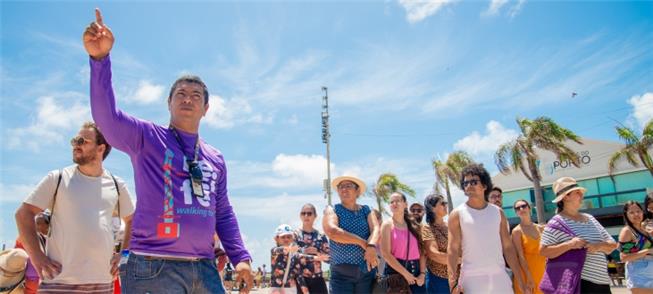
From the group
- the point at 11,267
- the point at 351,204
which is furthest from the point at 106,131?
the point at 351,204

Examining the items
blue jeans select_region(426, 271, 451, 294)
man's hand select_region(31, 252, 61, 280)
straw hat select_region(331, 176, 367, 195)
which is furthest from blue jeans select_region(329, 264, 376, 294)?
man's hand select_region(31, 252, 61, 280)

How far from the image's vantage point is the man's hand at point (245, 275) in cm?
285

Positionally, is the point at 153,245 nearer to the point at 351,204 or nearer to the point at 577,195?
the point at 351,204

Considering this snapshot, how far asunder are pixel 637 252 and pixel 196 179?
671cm

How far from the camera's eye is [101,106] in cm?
241

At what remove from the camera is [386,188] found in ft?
129

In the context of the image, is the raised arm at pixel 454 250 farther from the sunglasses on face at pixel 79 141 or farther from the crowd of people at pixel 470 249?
the sunglasses on face at pixel 79 141

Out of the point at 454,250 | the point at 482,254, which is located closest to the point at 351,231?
the point at 454,250

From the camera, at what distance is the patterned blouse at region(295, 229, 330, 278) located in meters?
7.81

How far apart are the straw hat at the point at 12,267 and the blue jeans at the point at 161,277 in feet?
10.2

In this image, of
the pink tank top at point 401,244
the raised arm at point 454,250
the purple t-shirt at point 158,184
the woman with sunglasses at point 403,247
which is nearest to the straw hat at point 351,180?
the woman with sunglasses at point 403,247

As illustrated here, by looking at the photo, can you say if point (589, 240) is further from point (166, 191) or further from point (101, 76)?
point (101, 76)

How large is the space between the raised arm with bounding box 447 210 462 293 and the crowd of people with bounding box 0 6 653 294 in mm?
12

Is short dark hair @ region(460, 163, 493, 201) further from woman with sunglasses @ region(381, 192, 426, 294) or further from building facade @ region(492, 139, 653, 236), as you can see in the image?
building facade @ region(492, 139, 653, 236)
